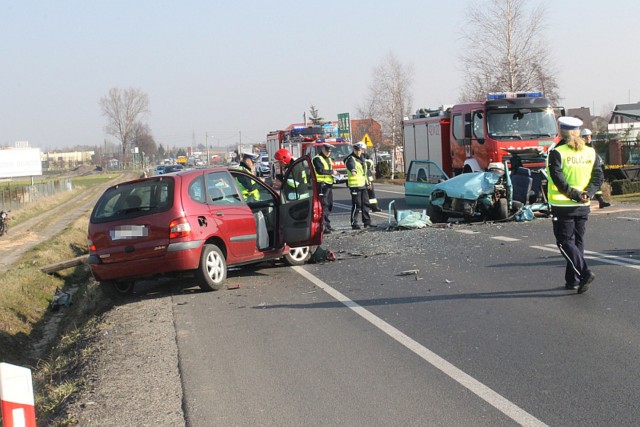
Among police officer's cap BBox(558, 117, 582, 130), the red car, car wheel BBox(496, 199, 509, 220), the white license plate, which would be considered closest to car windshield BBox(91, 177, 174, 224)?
the red car

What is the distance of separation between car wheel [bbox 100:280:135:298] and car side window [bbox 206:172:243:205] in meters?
1.72

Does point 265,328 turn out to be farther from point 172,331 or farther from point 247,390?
point 247,390

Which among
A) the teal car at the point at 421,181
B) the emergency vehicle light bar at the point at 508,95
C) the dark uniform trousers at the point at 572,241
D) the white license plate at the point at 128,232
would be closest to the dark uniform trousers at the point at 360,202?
the teal car at the point at 421,181

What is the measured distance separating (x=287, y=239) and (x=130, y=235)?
2.44 m

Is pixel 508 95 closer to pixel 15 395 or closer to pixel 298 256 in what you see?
pixel 298 256

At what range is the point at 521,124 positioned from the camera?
20.8 metres

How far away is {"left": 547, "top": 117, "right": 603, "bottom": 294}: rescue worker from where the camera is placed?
8.58 meters

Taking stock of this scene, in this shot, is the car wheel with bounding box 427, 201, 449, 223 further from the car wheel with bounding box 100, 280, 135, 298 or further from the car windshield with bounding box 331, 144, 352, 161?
the car windshield with bounding box 331, 144, 352, 161

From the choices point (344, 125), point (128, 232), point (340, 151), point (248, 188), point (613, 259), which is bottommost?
point (613, 259)

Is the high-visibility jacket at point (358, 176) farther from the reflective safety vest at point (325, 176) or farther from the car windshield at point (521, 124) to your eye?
the car windshield at point (521, 124)

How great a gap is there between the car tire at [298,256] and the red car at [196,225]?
0.61 meters

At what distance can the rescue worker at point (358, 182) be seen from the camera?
17.3m

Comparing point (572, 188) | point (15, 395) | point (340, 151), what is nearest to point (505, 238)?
point (572, 188)

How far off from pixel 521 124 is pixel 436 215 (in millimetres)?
4356
